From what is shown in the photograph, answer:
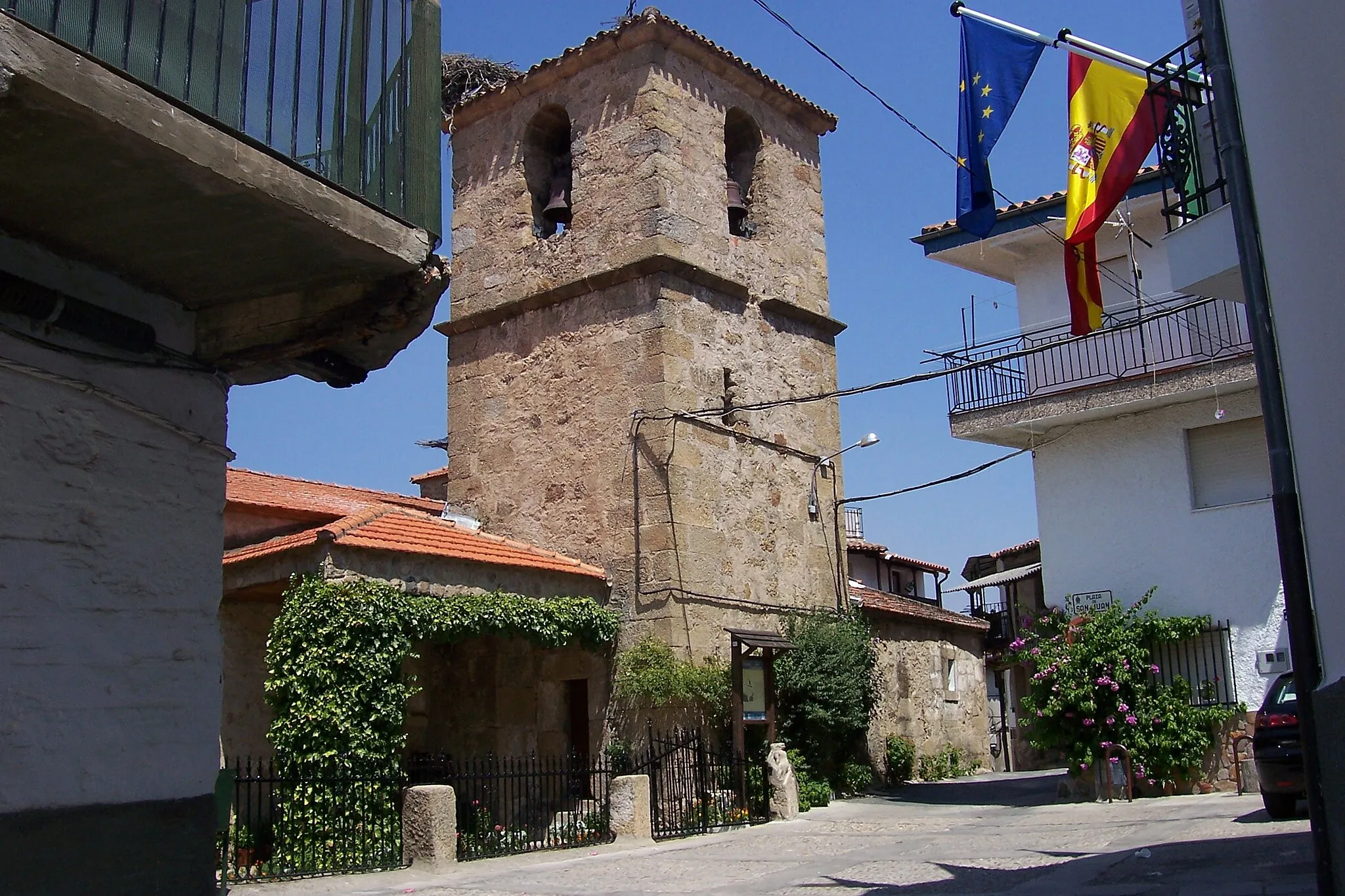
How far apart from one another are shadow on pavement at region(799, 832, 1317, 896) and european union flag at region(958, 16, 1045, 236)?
17.4 ft

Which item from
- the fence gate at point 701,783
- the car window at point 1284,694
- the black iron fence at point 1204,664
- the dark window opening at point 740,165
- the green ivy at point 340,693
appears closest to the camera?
the car window at point 1284,694

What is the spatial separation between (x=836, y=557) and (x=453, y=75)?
30.2ft

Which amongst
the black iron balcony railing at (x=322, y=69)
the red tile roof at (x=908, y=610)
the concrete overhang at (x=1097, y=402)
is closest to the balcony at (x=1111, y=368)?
the concrete overhang at (x=1097, y=402)

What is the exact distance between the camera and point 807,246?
1862 cm

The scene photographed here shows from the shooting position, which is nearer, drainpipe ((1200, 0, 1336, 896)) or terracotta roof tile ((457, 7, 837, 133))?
drainpipe ((1200, 0, 1336, 896))

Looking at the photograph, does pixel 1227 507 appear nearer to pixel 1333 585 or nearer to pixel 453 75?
pixel 1333 585

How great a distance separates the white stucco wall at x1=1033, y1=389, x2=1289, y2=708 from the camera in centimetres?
1366

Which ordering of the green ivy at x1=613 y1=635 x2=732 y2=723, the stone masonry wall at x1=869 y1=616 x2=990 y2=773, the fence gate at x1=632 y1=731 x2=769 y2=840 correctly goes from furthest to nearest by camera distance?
the stone masonry wall at x1=869 y1=616 x2=990 y2=773, the green ivy at x1=613 y1=635 x2=732 y2=723, the fence gate at x1=632 y1=731 x2=769 y2=840

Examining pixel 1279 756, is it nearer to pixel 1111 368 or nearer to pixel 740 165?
pixel 1111 368

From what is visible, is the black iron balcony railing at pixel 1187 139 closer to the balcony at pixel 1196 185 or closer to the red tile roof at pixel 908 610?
the balcony at pixel 1196 185

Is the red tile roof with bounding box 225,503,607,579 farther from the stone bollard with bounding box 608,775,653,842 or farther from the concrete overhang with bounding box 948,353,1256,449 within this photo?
the concrete overhang with bounding box 948,353,1256,449

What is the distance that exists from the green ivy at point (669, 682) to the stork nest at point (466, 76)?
8.71 meters

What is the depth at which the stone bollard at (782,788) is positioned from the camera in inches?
558

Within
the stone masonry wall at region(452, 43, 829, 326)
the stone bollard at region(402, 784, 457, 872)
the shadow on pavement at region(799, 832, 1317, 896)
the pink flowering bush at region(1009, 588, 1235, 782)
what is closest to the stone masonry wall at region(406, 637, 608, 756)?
the stone bollard at region(402, 784, 457, 872)
